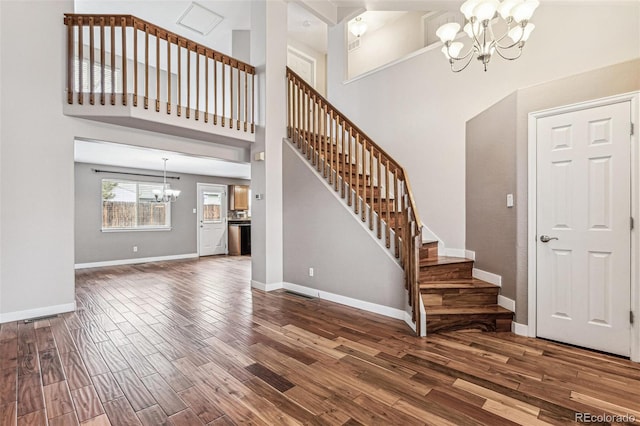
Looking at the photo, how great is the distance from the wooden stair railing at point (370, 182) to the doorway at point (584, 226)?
1107mm

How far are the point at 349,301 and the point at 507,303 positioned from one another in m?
1.71

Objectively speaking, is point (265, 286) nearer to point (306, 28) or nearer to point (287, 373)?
point (287, 373)

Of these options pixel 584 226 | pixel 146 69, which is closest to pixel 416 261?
pixel 584 226

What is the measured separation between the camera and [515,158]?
2.93 meters

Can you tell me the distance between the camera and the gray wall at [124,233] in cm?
659

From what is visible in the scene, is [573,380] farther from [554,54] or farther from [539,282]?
[554,54]

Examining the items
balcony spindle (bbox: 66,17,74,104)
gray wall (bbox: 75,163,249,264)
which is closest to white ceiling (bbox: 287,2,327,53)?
balcony spindle (bbox: 66,17,74,104)

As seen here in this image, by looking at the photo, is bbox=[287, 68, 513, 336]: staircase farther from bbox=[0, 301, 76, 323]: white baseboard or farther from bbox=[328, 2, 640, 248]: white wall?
bbox=[0, 301, 76, 323]: white baseboard

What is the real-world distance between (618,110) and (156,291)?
5765 millimetres

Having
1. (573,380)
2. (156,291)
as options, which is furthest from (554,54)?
(156,291)

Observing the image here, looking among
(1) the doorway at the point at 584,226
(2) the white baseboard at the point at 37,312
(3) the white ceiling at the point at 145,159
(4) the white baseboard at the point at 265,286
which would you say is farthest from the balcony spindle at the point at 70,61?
(1) the doorway at the point at 584,226

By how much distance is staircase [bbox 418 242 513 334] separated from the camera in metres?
2.89

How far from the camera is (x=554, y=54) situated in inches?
129

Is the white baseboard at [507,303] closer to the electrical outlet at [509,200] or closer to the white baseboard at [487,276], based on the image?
the white baseboard at [487,276]
